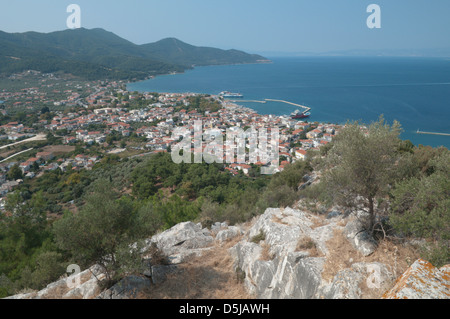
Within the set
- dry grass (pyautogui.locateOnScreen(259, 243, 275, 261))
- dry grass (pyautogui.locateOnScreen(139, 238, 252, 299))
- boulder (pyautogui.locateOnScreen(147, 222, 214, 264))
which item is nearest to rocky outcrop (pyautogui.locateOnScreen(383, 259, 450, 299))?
dry grass (pyautogui.locateOnScreen(259, 243, 275, 261))

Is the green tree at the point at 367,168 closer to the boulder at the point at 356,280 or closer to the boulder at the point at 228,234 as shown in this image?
the boulder at the point at 356,280

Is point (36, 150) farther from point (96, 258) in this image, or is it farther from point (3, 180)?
point (96, 258)

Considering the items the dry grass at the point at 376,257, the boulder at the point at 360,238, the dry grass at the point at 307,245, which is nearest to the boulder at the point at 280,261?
the dry grass at the point at 307,245

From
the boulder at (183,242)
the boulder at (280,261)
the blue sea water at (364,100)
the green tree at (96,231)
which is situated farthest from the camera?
the blue sea water at (364,100)

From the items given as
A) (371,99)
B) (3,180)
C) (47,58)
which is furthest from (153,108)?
(47,58)

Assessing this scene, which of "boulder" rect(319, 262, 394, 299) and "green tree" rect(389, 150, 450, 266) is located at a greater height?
"green tree" rect(389, 150, 450, 266)

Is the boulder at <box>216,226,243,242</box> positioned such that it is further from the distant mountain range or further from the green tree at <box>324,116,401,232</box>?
the distant mountain range
